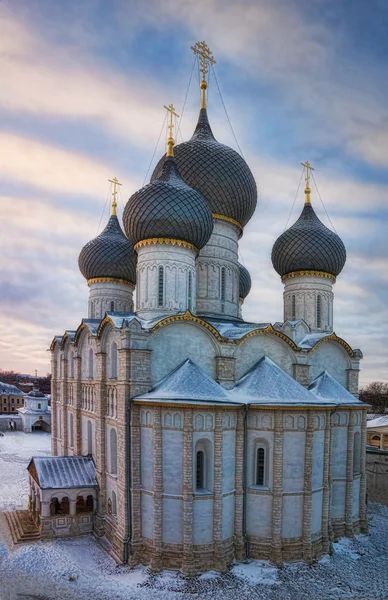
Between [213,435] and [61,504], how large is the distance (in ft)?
22.8

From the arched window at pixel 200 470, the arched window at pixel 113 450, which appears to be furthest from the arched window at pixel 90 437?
the arched window at pixel 200 470

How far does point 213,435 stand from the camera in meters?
12.0

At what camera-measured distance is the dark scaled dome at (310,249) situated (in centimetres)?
1817

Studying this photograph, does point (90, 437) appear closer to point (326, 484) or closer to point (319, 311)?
point (326, 484)

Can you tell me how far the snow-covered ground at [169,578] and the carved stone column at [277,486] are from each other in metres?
0.68

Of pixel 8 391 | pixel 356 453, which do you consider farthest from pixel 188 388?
pixel 8 391

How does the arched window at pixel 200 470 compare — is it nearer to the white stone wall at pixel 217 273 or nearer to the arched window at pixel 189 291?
the arched window at pixel 189 291

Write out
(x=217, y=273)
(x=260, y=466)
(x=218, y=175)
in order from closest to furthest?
(x=260, y=466) < (x=217, y=273) < (x=218, y=175)

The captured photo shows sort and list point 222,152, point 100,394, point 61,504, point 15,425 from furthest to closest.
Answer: point 15,425, point 222,152, point 61,504, point 100,394

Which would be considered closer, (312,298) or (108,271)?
(312,298)

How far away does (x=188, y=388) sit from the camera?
40.3 ft

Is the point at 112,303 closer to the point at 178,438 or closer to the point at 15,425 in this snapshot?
the point at 178,438

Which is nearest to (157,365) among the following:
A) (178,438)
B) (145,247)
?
(178,438)

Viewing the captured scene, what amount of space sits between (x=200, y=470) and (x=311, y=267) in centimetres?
970
